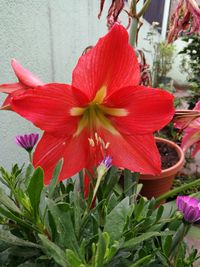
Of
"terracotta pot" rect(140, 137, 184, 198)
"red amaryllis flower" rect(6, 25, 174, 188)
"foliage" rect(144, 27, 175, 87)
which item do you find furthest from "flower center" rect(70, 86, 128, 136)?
"foliage" rect(144, 27, 175, 87)

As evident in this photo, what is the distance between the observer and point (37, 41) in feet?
4.58

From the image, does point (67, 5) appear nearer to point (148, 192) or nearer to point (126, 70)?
point (148, 192)

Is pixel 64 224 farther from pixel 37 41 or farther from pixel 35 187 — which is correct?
pixel 37 41

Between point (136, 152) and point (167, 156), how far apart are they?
1.30 meters

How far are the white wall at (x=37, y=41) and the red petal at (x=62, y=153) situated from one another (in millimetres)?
648

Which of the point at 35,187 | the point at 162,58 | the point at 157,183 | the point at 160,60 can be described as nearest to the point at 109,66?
the point at 35,187

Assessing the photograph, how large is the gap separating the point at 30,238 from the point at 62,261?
0.14 m

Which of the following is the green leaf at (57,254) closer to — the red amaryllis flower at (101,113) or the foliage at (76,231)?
the foliage at (76,231)

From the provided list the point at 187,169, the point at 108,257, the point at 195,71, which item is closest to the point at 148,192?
the point at 187,169

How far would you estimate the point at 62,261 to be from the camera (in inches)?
18.0

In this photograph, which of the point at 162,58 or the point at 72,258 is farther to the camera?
the point at 162,58

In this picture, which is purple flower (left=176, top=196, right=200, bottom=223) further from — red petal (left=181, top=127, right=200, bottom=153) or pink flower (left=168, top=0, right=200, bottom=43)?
pink flower (left=168, top=0, right=200, bottom=43)

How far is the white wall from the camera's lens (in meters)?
1.15

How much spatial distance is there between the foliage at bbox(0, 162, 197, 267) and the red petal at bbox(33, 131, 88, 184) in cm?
2
